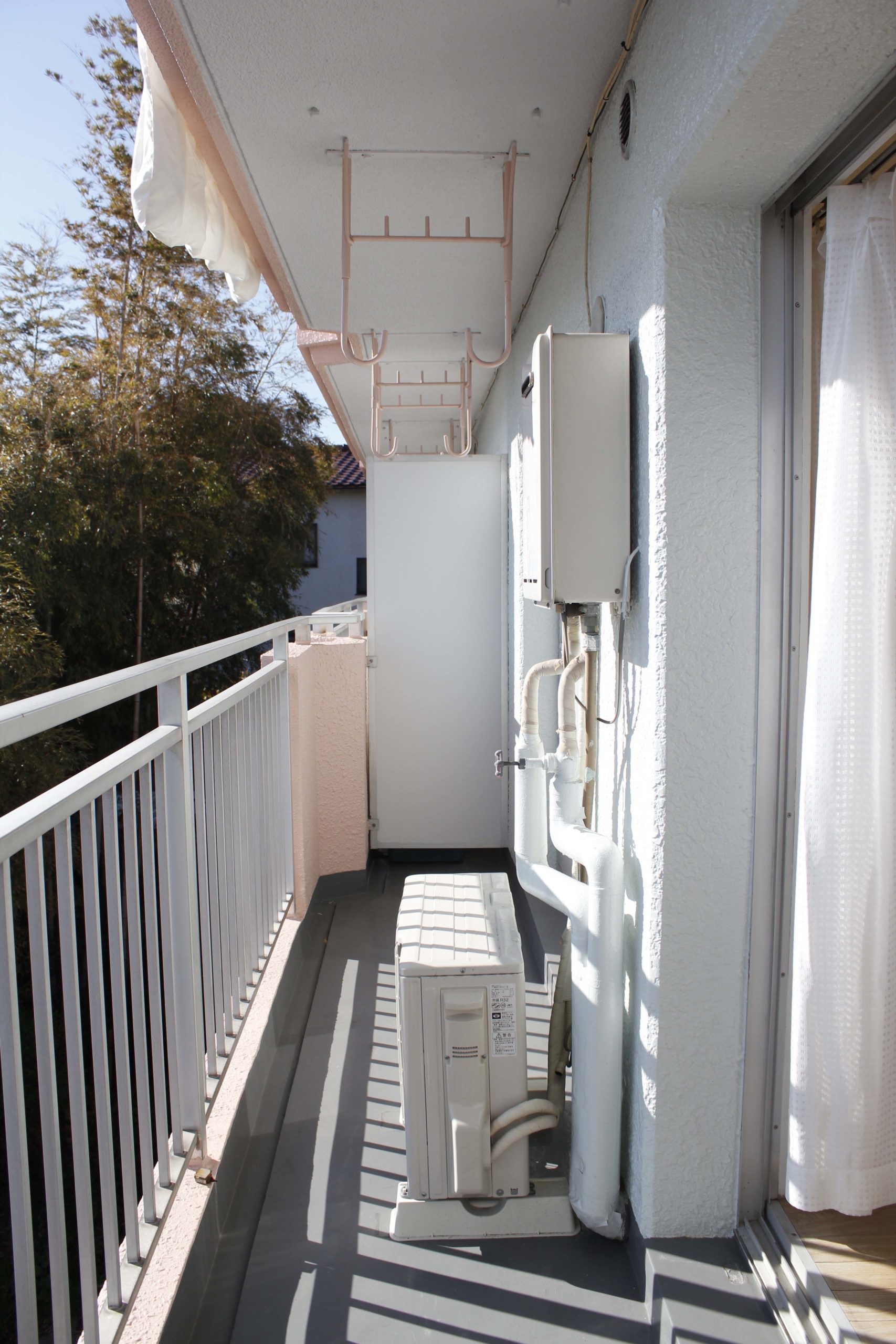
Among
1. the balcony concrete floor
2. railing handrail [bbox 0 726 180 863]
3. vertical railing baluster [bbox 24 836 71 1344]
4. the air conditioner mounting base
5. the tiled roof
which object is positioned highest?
the tiled roof

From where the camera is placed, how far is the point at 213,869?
6.38 feet

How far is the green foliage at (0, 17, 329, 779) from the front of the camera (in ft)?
23.8

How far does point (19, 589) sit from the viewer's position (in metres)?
6.58

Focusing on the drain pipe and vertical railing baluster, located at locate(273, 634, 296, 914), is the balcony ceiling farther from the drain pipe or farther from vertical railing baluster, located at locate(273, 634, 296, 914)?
the drain pipe

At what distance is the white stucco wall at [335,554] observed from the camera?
15891 millimetres

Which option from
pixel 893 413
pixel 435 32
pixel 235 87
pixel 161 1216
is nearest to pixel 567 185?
pixel 435 32

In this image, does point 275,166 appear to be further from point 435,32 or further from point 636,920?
point 636,920

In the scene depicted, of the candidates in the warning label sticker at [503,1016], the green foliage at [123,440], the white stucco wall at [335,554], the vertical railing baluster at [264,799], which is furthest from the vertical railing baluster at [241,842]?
the white stucco wall at [335,554]

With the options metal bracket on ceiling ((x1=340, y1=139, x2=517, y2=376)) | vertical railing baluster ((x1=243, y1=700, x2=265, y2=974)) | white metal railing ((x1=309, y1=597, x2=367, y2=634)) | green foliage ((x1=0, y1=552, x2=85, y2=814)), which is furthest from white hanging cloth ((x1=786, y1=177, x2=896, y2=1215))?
green foliage ((x1=0, y1=552, x2=85, y2=814))

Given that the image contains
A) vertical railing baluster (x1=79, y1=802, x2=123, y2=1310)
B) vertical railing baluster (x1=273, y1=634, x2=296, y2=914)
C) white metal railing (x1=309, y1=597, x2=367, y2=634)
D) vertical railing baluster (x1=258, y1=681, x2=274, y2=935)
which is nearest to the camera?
vertical railing baluster (x1=79, y1=802, x2=123, y2=1310)

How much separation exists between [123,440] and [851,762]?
7.75 m

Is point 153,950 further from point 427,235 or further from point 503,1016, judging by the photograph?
point 427,235

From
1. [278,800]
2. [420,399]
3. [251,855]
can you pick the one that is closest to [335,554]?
[420,399]

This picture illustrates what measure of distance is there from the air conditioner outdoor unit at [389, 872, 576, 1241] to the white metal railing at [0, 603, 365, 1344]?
0.45 metres
